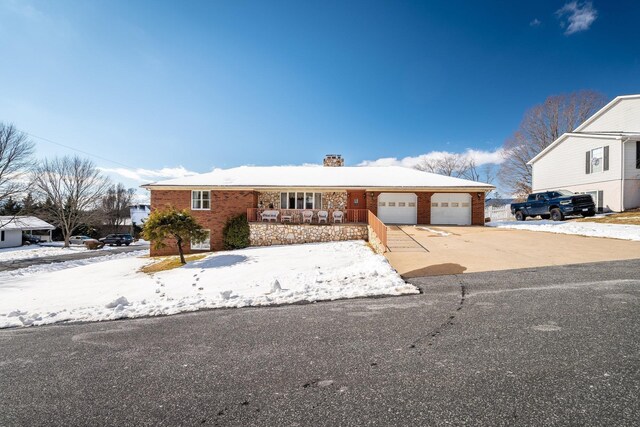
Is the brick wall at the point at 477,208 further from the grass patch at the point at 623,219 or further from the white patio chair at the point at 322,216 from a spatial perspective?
the white patio chair at the point at 322,216

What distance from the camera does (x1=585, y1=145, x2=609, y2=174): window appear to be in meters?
19.0

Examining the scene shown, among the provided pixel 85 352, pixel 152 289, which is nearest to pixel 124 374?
pixel 85 352

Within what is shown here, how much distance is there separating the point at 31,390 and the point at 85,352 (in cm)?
91

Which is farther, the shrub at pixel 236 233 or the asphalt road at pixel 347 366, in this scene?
the shrub at pixel 236 233

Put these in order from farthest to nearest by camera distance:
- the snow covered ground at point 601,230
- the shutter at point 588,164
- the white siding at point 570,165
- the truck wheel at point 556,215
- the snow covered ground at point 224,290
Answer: the shutter at point 588,164 < the white siding at point 570,165 < the truck wheel at point 556,215 < the snow covered ground at point 601,230 < the snow covered ground at point 224,290

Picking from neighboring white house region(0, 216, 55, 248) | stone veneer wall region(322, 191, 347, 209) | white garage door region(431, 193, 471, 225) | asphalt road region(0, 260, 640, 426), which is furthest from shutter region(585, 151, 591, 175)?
neighboring white house region(0, 216, 55, 248)

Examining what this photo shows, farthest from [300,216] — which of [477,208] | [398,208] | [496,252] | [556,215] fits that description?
[556,215]

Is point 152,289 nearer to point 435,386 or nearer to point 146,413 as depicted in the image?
point 146,413

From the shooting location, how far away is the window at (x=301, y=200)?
19641mm

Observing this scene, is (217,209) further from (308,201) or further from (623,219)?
(623,219)

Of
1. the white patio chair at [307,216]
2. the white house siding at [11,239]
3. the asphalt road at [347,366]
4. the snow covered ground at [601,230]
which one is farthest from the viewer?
the white house siding at [11,239]

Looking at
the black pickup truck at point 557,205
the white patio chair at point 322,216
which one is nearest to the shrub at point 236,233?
the white patio chair at point 322,216

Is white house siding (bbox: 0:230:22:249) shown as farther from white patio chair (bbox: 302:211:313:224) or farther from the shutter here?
the shutter

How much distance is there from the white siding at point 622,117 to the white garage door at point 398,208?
19.6 meters
